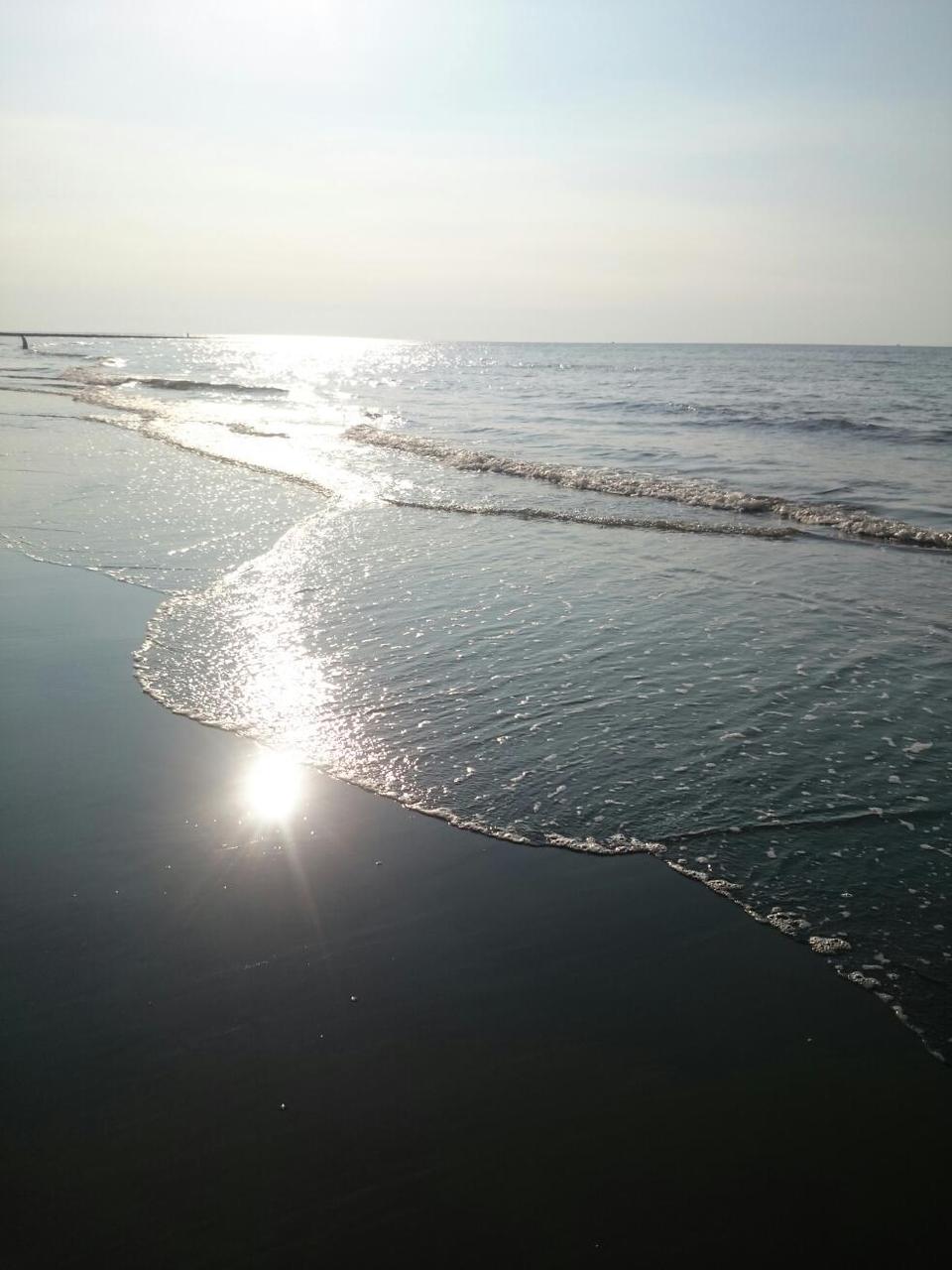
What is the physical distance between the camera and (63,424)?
78.9 ft

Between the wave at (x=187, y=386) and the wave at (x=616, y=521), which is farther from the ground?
the wave at (x=187, y=386)

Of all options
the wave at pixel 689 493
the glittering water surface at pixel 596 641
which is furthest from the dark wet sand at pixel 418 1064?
the wave at pixel 689 493

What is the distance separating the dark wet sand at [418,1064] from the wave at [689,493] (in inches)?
404

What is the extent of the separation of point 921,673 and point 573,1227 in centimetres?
581

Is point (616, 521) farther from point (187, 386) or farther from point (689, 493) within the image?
point (187, 386)

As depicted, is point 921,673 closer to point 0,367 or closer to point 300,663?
point 300,663

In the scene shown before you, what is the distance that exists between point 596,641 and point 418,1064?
16.5 ft

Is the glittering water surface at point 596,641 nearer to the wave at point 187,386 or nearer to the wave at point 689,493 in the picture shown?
the wave at point 689,493

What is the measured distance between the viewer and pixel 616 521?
13555mm

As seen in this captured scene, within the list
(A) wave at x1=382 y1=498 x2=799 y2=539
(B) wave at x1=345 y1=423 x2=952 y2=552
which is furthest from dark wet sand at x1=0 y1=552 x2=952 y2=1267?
(B) wave at x1=345 y1=423 x2=952 y2=552

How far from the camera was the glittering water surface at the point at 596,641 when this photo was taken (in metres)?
4.69

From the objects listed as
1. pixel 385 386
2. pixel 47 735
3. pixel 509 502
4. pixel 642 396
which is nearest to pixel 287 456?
pixel 509 502

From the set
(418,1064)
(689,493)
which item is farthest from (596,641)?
(689,493)

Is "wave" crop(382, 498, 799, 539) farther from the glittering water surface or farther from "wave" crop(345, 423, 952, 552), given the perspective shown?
"wave" crop(345, 423, 952, 552)
